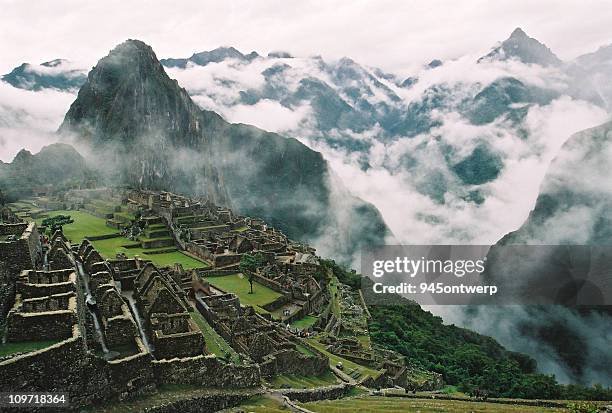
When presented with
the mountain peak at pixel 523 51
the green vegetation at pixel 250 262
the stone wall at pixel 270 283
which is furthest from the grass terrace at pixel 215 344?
the mountain peak at pixel 523 51

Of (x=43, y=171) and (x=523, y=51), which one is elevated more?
(x=523, y=51)

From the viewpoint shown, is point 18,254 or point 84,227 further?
point 84,227

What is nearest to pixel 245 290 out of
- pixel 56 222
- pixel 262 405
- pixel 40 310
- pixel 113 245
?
pixel 113 245

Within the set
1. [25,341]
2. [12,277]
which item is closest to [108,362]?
[25,341]

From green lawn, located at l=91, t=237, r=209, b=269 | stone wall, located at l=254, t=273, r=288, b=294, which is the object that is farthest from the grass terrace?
green lawn, located at l=91, t=237, r=209, b=269

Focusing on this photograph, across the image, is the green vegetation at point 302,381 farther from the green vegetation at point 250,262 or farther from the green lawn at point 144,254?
the green lawn at point 144,254

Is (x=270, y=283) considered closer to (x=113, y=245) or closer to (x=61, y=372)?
(x=113, y=245)
